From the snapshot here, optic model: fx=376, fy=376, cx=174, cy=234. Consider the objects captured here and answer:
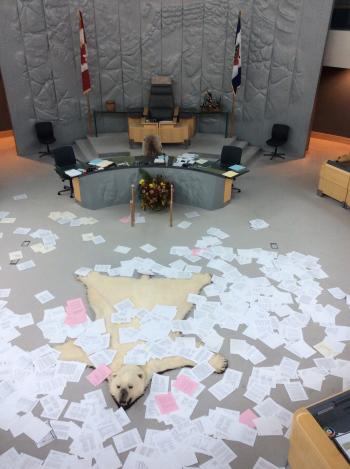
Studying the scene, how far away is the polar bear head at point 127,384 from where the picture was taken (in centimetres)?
331

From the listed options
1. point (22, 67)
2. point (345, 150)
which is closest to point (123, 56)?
point (22, 67)

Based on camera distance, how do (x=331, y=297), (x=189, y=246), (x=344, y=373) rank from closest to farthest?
(x=344, y=373), (x=331, y=297), (x=189, y=246)

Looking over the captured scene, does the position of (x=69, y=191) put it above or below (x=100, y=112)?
below

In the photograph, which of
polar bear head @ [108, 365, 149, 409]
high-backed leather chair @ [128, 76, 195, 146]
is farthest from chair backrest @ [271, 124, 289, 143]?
polar bear head @ [108, 365, 149, 409]

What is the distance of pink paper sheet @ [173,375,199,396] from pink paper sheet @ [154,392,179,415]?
12cm

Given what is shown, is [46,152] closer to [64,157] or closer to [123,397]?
[64,157]

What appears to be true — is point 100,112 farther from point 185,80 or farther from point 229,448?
point 229,448

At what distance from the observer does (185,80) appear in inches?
355

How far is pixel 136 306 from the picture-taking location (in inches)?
172

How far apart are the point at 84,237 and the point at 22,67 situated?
4.80m

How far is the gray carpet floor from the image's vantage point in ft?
11.0

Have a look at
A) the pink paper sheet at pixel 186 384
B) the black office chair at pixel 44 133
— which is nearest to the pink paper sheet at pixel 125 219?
the pink paper sheet at pixel 186 384

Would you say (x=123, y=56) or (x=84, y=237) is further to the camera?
(x=123, y=56)

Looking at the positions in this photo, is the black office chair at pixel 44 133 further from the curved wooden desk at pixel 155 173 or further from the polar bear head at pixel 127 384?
the polar bear head at pixel 127 384
